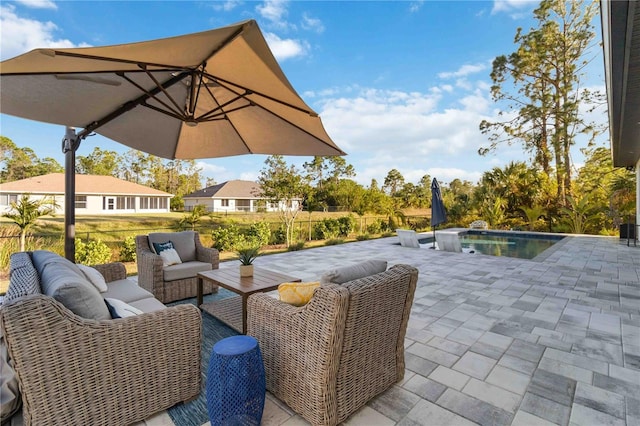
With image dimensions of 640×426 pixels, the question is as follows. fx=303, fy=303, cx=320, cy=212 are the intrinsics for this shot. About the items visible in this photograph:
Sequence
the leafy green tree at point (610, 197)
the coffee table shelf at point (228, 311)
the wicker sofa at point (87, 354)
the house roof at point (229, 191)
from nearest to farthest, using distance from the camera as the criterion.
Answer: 1. the wicker sofa at point (87, 354)
2. the coffee table shelf at point (228, 311)
3. the leafy green tree at point (610, 197)
4. the house roof at point (229, 191)

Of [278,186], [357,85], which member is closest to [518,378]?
[278,186]

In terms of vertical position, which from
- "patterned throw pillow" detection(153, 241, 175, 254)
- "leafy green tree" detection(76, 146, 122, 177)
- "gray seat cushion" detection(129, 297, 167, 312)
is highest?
"leafy green tree" detection(76, 146, 122, 177)

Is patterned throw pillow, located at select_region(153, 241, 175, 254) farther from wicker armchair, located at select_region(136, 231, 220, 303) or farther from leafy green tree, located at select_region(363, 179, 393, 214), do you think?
leafy green tree, located at select_region(363, 179, 393, 214)

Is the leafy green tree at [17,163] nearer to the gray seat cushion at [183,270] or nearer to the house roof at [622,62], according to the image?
the gray seat cushion at [183,270]

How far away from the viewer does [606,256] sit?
7.79 metres

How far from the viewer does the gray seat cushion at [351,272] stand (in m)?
2.04

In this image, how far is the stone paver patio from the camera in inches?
82.0

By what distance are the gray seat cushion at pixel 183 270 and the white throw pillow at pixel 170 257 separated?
0.32 feet

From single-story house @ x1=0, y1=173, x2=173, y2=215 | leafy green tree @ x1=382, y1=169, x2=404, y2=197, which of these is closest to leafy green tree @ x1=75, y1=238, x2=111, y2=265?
single-story house @ x1=0, y1=173, x2=173, y2=215

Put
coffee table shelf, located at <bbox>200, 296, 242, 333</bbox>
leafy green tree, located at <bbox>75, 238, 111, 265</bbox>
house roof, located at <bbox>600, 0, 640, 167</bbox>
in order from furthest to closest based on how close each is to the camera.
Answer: leafy green tree, located at <bbox>75, 238, 111, 265</bbox> < coffee table shelf, located at <bbox>200, 296, 242, 333</bbox> < house roof, located at <bbox>600, 0, 640, 167</bbox>

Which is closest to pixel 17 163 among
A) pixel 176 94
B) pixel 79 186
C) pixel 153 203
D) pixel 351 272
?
pixel 79 186

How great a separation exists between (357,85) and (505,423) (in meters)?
15.4

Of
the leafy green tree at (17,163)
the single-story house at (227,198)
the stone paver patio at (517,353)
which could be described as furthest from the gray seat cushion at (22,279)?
the leafy green tree at (17,163)

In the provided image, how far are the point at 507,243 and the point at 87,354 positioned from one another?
13.0m
